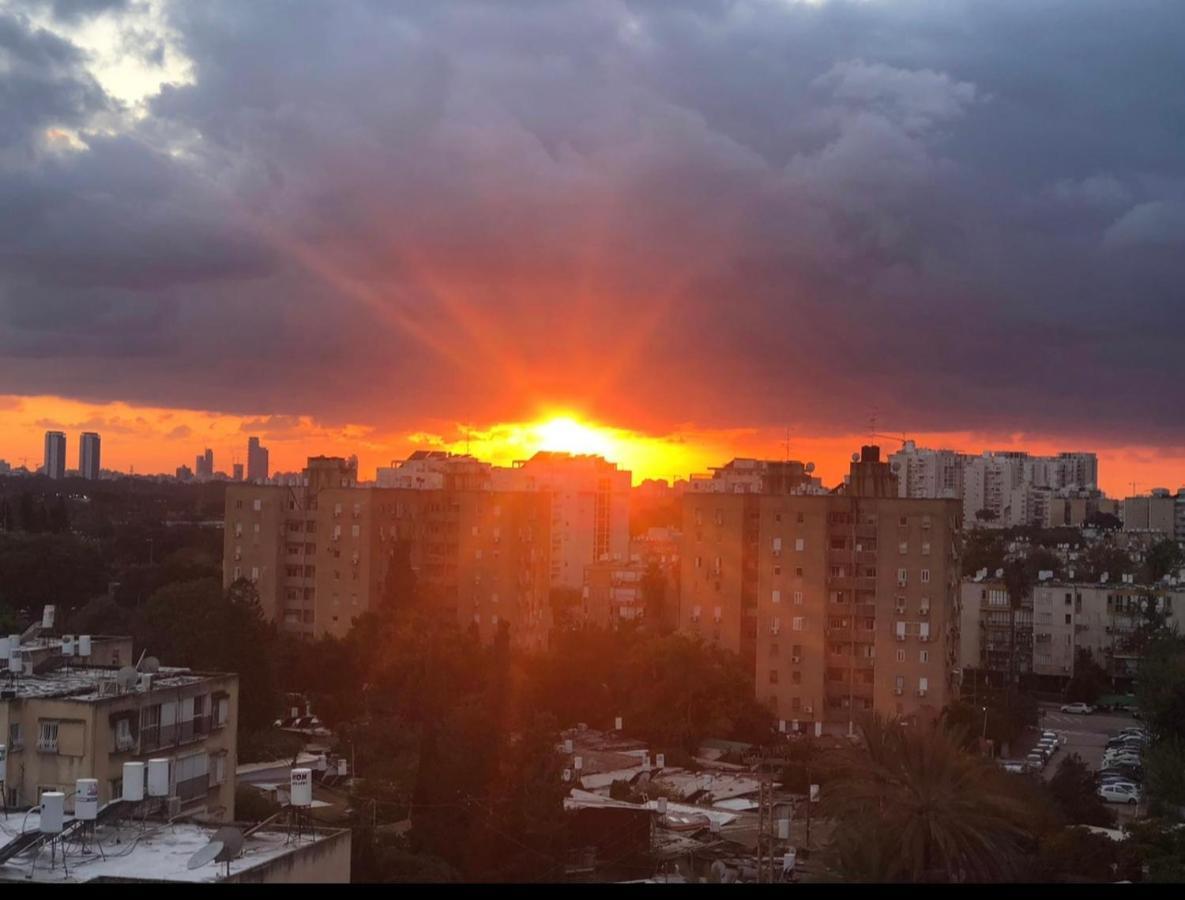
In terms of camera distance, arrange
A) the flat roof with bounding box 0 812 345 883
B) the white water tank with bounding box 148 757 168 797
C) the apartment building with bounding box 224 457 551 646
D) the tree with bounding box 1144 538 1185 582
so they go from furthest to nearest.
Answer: the tree with bounding box 1144 538 1185 582 → the apartment building with bounding box 224 457 551 646 → the white water tank with bounding box 148 757 168 797 → the flat roof with bounding box 0 812 345 883

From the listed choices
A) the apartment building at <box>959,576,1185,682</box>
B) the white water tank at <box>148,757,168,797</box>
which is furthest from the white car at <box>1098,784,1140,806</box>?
the white water tank at <box>148,757,168,797</box>

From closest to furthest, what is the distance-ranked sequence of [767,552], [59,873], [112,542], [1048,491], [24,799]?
[59,873], [24,799], [767,552], [112,542], [1048,491]

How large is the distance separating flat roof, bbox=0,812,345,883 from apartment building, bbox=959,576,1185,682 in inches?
854

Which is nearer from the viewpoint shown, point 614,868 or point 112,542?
point 614,868

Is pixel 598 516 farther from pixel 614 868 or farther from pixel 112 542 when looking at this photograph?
pixel 614 868

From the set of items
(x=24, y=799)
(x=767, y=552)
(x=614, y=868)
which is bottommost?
(x=614, y=868)

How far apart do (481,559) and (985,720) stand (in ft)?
30.3

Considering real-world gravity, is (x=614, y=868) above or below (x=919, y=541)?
below

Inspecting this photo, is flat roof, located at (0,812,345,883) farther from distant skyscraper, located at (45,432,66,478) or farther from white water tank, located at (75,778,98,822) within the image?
distant skyscraper, located at (45,432,66,478)

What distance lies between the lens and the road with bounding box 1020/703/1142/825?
709 inches

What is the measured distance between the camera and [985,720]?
17.7 metres

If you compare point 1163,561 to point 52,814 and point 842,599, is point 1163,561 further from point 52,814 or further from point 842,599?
point 52,814
